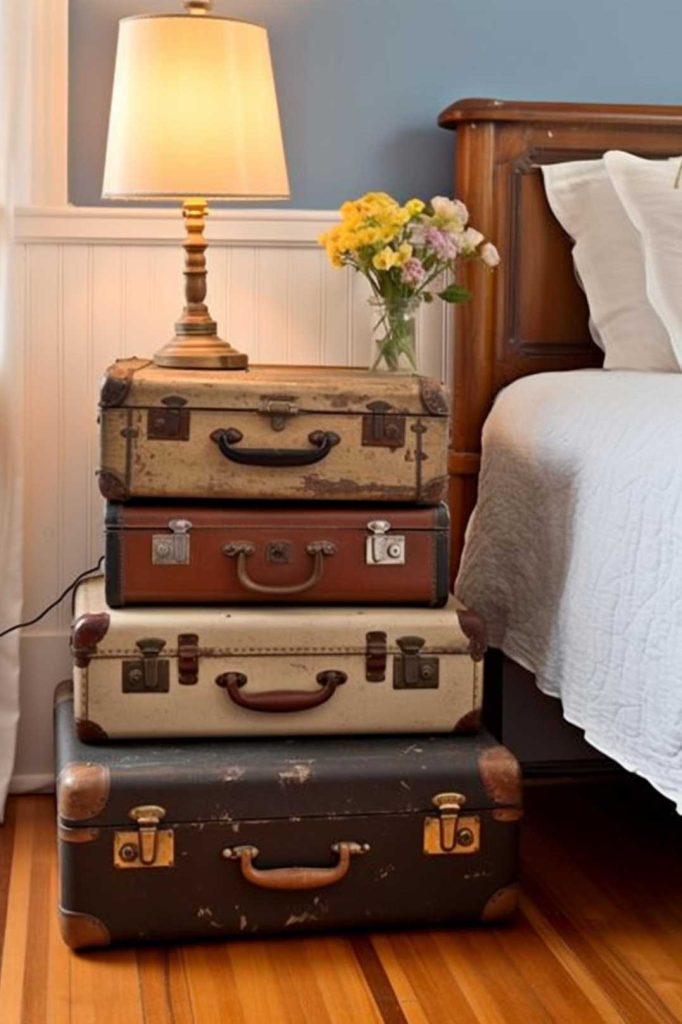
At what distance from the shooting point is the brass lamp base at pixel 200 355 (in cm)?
256

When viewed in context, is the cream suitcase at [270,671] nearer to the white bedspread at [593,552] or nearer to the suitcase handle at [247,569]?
the suitcase handle at [247,569]

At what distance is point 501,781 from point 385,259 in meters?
0.87

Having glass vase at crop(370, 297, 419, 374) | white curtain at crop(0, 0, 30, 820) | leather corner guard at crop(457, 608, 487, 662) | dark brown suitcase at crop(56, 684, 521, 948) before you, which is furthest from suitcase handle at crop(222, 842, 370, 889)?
glass vase at crop(370, 297, 419, 374)

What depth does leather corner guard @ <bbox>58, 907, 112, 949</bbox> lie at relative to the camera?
7.30 ft

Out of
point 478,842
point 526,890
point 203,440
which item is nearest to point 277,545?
point 203,440

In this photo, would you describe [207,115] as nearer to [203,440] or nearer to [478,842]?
[203,440]

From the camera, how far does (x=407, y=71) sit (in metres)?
2.94

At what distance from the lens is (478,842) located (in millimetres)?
2299

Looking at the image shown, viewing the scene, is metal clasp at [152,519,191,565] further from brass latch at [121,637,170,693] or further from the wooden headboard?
the wooden headboard

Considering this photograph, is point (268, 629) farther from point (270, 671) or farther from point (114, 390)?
point (114, 390)

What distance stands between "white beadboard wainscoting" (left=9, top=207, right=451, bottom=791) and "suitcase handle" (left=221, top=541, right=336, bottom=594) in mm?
657

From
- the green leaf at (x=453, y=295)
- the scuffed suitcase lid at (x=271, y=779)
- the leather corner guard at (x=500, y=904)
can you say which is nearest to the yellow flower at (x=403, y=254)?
the green leaf at (x=453, y=295)

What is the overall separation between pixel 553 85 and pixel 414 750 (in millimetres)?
1343

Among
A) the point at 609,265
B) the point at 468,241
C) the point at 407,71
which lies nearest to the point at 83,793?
the point at 468,241
